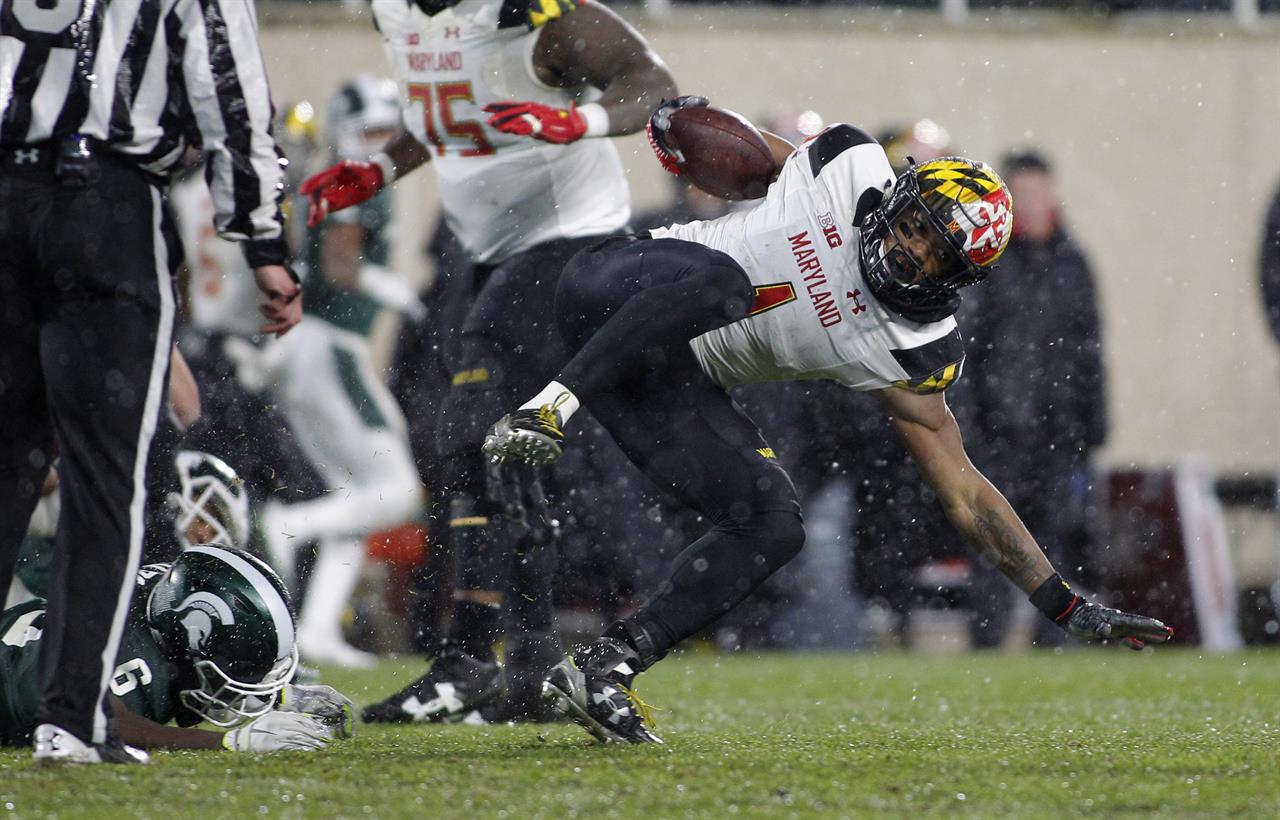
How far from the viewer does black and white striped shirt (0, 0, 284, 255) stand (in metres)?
3.16

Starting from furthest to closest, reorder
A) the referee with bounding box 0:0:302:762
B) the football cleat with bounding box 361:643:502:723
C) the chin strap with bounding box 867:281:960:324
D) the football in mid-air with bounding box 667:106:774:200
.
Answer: the football cleat with bounding box 361:643:502:723 < the football in mid-air with bounding box 667:106:774:200 < the chin strap with bounding box 867:281:960:324 < the referee with bounding box 0:0:302:762

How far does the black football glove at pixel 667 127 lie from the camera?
417cm

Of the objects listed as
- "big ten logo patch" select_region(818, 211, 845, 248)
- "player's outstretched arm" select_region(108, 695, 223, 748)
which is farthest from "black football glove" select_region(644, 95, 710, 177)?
"player's outstretched arm" select_region(108, 695, 223, 748)

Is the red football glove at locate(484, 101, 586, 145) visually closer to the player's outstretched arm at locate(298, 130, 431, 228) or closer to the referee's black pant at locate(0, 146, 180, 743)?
the player's outstretched arm at locate(298, 130, 431, 228)

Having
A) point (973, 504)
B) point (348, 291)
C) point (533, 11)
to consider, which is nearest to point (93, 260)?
point (533, 11)

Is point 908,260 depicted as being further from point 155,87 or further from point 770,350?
point 155,87

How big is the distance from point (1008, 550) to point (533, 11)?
1677mm

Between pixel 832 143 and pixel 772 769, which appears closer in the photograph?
pixel 772 769

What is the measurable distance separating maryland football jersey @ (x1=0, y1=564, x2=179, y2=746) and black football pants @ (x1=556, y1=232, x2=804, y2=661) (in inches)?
39.0

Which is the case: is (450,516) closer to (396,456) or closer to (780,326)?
(780,326)

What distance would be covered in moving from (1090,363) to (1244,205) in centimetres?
386

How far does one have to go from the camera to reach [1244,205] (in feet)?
35.9

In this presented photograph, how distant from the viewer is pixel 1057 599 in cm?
383

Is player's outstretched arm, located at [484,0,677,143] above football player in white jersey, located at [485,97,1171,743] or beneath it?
above
